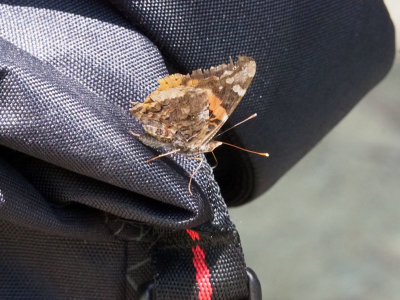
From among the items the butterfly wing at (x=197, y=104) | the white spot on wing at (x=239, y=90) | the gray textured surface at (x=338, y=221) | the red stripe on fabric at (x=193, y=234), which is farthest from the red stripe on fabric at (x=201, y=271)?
the gray textured surface at (x=338, y=221)

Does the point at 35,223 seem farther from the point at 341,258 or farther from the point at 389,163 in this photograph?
the point at 389,163

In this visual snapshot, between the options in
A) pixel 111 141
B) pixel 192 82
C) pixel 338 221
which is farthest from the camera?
pixel 338 221

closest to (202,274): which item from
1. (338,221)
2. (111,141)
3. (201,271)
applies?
(201,271)

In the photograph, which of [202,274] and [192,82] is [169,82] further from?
[202,274]

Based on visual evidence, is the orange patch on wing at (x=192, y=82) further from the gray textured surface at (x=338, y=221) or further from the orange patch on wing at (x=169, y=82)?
the gray textured surface at (x=338, y=221)

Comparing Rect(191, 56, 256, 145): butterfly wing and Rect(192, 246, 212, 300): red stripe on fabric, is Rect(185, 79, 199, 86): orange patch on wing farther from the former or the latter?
Rect(192, 246, 212, 300): red stripe on fabric

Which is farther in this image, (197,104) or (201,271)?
(197,104)

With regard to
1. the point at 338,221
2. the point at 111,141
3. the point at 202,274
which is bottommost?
the point at 338,221
